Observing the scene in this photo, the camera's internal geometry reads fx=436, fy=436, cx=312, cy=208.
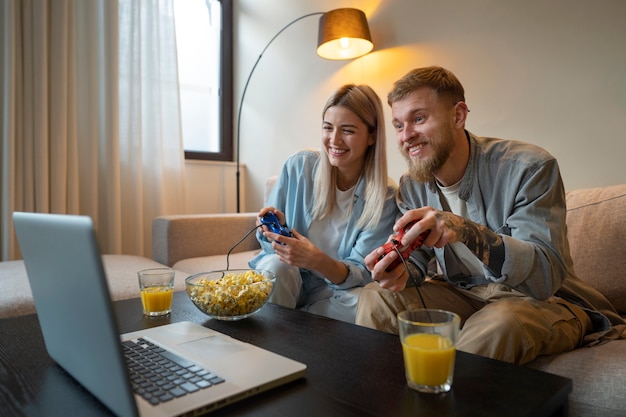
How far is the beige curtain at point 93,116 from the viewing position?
2.12 metres

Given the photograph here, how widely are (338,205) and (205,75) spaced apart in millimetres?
2009

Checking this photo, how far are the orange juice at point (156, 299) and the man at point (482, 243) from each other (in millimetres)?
454

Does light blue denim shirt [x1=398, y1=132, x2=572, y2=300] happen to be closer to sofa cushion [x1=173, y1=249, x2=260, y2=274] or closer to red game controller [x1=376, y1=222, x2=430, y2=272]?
red game controller [x1=376, y1=222, x2=430, y2=272]

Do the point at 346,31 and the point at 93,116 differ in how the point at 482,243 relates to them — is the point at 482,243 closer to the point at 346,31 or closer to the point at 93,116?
the point at 346,31

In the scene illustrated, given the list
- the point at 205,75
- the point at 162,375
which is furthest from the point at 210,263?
the point at 205,75

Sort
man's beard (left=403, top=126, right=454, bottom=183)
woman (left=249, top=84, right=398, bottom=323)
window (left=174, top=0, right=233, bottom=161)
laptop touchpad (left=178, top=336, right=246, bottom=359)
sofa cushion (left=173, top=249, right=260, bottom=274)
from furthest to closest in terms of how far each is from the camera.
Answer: window (left=174, top=0, right=233, bottom=161)
sofa cushion (left=173, top=249, right=260, bottom=274)
woman (left=249, top=84, right=398, bottom=323)
man's beard (left=403, top=126, right=454, bottom=183)
laptop touchpad (left=178, top=336, right=246, bottom=359)

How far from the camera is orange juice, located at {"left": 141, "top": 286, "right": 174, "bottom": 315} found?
0.96 m

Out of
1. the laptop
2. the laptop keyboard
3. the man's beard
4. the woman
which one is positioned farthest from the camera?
the woman

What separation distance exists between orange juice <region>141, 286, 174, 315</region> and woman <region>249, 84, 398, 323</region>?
45 cm

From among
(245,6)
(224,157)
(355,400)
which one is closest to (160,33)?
(245,6)

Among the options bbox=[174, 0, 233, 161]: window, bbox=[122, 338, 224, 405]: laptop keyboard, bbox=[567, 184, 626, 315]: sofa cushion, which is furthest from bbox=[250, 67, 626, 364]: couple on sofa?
bbox=[174, 0, 233, 161]: window

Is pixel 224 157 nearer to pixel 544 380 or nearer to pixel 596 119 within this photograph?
pixel 596 119

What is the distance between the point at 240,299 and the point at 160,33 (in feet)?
7.55

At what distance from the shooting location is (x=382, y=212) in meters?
1.46
